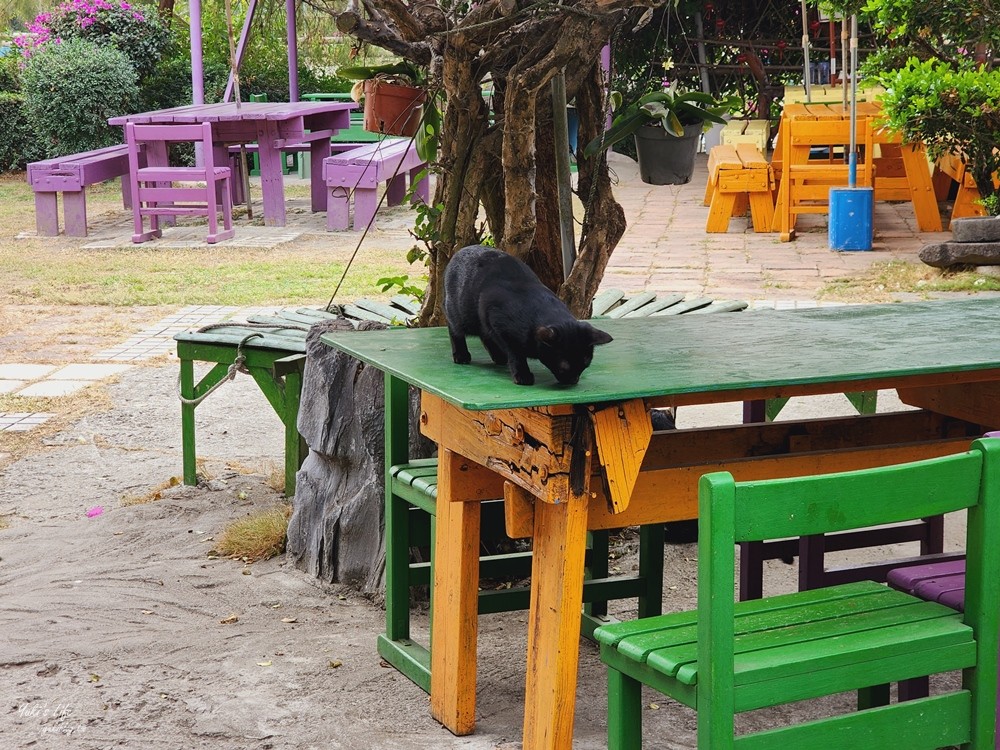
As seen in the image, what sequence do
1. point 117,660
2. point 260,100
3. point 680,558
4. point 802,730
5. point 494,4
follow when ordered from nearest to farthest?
point 802,730 → point 117,660 → point 494,4 → point 680,558 → point 260,100

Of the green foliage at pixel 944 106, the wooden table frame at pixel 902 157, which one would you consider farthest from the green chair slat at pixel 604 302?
the wooden table frame at pixel 902 157

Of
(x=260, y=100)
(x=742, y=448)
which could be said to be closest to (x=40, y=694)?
(x=742, y=448)

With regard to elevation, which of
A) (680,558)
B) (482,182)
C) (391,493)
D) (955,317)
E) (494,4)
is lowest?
(680,558)

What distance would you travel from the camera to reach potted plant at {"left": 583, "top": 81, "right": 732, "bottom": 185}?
4.06m

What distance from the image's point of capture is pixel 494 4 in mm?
3709

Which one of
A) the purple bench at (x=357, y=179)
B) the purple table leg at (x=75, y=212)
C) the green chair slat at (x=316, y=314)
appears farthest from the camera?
the purple table leg at (x=75, y=212)

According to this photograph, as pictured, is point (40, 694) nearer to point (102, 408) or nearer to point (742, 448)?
point (742, 448)

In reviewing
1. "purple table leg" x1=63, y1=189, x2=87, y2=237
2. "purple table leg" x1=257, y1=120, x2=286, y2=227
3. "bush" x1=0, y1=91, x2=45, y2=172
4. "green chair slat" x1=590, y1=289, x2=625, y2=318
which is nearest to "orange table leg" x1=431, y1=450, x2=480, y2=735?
"green chair slat" x1=590, y1=289, x2=625, y2=318

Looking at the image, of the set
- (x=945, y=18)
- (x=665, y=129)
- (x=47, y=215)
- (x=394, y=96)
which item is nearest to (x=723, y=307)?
(x=665, y=129)

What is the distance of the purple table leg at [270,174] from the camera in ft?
39.1

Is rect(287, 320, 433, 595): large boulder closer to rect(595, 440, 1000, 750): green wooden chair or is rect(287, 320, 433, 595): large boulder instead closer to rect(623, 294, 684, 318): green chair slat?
rect(623, 294, 684, 318): green chair slat

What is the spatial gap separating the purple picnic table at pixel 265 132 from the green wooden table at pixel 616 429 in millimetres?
8796

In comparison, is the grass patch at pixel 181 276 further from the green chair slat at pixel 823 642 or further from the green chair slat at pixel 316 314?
the green chair slat at pixel 823 642

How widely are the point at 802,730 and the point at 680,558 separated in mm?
2345
